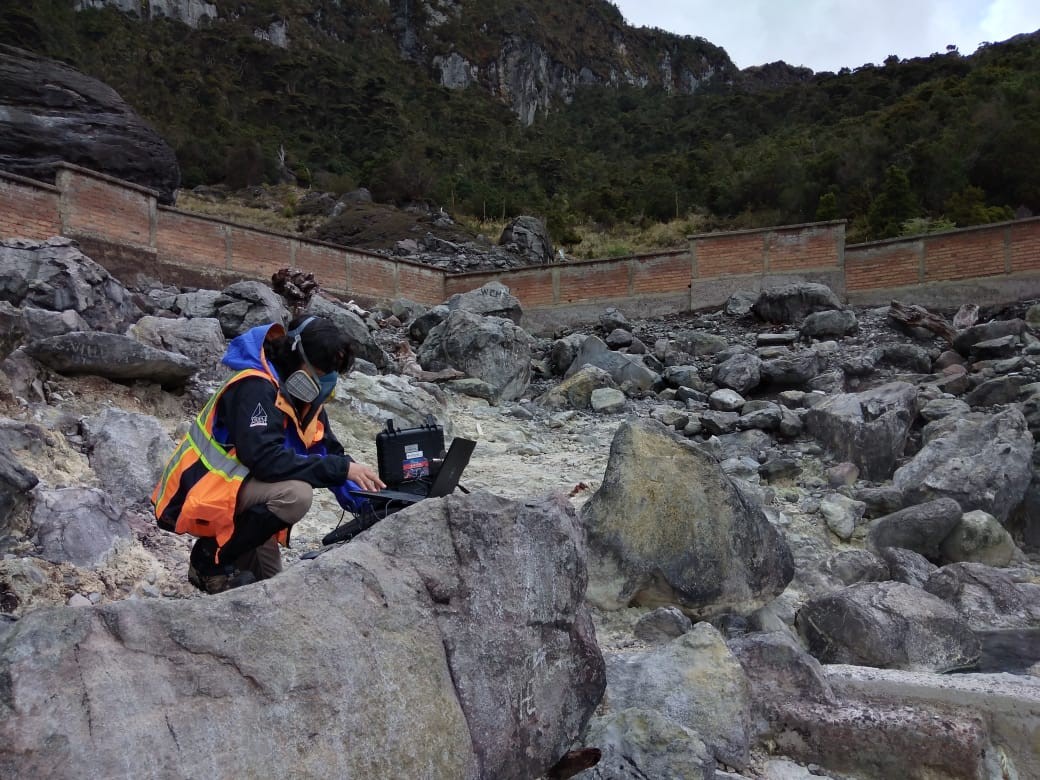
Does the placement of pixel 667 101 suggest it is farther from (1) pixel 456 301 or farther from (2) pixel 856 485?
(2) pixel 856 485

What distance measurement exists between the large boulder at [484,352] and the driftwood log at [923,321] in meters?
6.27

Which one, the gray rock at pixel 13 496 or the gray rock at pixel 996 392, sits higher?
the gray rock at pixel 996 392

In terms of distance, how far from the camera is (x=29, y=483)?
12.6 ft

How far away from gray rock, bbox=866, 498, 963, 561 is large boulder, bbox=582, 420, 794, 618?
1567 millimetres

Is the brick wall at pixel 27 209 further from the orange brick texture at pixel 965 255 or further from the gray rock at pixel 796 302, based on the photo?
the orange brick texture at pixel 965 255

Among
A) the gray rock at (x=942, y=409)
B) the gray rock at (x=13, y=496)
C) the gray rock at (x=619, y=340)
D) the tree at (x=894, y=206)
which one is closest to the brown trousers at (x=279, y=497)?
the gray rock at (x=13, y=496)

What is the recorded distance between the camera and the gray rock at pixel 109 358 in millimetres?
5891

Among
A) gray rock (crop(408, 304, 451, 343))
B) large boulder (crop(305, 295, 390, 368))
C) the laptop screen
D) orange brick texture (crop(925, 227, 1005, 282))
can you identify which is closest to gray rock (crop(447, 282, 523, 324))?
gray rock (crop(408, 304, 451, 343))

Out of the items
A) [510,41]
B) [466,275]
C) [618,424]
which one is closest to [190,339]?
[618,424]

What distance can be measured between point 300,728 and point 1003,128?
1097 inches

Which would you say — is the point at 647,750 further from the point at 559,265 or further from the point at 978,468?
the point at 559,265

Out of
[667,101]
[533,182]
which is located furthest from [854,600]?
[667,101]

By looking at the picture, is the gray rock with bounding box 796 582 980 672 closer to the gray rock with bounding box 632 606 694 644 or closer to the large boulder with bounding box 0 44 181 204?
the gray rock with bounding box 632 606 694 644

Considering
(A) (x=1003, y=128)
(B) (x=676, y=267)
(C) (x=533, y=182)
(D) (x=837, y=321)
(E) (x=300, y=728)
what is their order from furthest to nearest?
(C) (x=533, y=182), (A) (x=1003, y=128), (B) (x=676, y=267), (D) (x=837, y=321), (E) (x=300, y=728)
